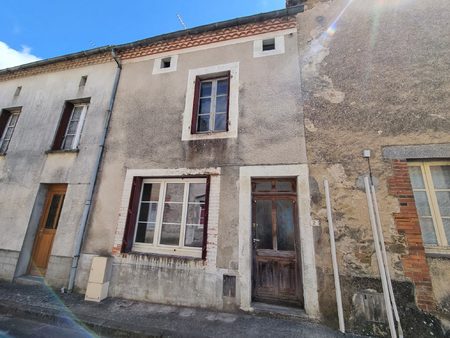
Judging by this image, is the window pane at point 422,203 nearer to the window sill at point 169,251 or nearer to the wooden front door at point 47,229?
the window sill at point 169,251

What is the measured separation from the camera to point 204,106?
17.9 feet

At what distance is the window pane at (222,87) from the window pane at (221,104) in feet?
0.50

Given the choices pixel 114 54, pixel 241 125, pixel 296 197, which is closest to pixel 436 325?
pixel 296 197

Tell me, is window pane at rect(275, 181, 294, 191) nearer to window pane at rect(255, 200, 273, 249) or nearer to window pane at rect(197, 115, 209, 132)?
window pane at rect(255, 200, 273, 249)

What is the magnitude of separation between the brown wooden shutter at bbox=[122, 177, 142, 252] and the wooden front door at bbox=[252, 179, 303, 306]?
274cm

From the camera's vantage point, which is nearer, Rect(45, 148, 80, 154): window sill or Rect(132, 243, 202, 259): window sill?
Rect(132, 243, 202, 259): window sill

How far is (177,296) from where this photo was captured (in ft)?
13.6

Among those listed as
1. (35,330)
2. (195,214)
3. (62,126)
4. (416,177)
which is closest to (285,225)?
(195,214)

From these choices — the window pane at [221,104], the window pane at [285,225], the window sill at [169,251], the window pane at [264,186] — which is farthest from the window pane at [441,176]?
the window sill at [169,251]

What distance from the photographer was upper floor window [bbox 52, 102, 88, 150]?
6148 mm

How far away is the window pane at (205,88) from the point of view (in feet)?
18.3

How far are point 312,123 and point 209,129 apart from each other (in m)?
2.33

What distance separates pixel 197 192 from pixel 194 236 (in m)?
0.95

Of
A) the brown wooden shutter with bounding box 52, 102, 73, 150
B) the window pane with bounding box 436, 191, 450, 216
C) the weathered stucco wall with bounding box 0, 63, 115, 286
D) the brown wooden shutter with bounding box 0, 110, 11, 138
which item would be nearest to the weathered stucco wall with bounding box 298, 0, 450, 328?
the window pane with bounding box 436, 191, 450, 216
